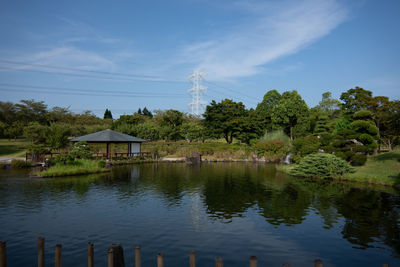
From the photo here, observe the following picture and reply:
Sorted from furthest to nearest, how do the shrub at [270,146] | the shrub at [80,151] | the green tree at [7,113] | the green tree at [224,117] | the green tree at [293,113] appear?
the green tree at [293,113], the green tree at [7,113], the green tree at [224,117], the shrub at [270,146], the shrub at [80,151]

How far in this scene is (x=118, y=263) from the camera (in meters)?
4.84

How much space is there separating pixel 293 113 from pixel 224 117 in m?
12.4

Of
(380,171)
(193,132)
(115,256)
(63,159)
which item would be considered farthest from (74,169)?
(193,132)

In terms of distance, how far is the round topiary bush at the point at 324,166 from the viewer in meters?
20.9

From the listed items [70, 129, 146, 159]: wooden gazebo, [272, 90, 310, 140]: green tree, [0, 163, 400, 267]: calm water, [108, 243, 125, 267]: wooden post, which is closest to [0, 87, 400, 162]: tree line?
[272, 90, 310, 140]: green tree

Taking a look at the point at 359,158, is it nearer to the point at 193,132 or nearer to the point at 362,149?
the point at 362,149

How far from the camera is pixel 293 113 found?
47.6m

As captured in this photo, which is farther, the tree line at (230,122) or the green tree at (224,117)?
the green tree at (224,117)

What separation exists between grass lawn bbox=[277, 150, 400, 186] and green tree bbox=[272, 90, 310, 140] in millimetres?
25191

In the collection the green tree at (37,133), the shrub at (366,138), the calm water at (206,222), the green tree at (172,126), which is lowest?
the calm water at (206,222)

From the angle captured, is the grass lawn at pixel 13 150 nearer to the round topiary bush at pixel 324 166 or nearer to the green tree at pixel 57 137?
the green tree at pixel 57 137

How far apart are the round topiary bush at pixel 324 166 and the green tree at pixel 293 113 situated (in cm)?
2660

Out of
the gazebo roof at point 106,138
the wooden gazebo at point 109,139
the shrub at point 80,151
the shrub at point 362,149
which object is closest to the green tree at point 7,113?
the wooden gazebo at point 109,139

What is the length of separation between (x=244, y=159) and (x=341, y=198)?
23.5 metres
